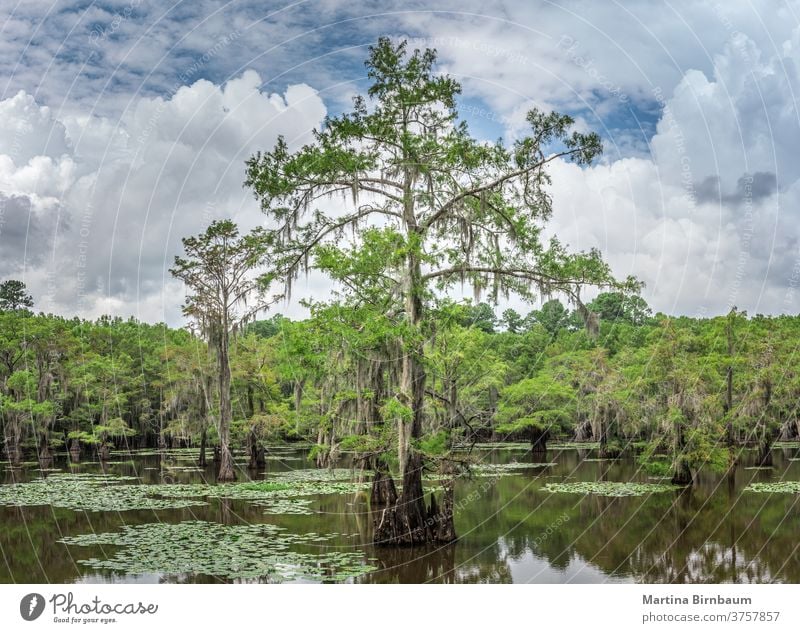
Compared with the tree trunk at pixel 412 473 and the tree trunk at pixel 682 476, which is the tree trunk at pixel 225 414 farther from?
the tree trunk at pixel 682 476

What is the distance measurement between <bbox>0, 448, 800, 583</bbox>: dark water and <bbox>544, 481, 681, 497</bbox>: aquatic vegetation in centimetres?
70

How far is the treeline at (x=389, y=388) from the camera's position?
15750 mm

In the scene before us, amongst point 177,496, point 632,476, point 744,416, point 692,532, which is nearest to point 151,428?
point 177,496

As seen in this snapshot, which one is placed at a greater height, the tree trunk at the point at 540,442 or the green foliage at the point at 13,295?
the green foliage at the point at 13,295

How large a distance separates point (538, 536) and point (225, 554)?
7.56 metres

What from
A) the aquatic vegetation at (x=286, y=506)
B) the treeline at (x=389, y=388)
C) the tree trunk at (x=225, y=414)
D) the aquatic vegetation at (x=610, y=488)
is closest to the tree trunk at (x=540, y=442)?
the treeline at (x=389, y=388)

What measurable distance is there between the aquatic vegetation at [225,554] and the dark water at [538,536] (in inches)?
15.5

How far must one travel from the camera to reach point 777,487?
24.0 meters

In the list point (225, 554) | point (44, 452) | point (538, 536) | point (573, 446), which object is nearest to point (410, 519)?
point (225, 554)

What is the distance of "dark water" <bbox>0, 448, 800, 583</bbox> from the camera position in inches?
512

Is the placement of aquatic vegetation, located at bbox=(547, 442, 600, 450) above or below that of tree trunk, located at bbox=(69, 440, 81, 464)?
below

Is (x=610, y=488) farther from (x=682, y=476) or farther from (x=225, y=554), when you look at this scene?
(x=225, y=554)

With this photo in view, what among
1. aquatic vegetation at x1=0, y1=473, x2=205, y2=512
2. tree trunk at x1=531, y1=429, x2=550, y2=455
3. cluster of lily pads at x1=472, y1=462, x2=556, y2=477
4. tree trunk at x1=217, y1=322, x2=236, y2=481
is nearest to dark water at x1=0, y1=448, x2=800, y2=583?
aquatic vegetation at x1=0, y1=473, x2=205, y2=512

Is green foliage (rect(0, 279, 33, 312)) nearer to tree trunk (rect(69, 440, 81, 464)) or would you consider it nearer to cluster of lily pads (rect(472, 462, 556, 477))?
tree trunk (rect(69, 440, 81, 464))
